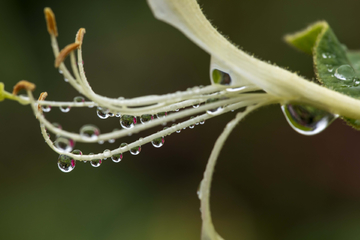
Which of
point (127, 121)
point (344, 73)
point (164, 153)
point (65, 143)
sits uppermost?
point (164, 153)

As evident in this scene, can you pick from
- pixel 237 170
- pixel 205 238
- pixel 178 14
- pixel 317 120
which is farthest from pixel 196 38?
pixel 237 170

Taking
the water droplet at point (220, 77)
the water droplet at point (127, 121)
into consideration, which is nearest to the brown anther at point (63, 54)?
the water droplet at point (127, 121)

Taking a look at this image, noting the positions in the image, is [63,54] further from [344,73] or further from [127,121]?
[344,73]

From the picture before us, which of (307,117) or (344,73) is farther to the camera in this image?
(344,73)

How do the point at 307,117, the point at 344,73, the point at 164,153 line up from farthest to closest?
the point at 164,153
the point at 344,73
the point at 307,117

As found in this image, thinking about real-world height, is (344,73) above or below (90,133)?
above

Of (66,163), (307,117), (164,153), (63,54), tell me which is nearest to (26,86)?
(63,54)

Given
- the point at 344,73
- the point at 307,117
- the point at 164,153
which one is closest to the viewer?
the point at 307,117
